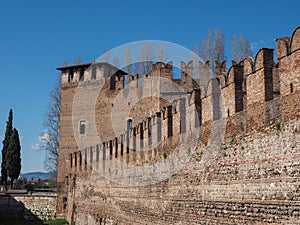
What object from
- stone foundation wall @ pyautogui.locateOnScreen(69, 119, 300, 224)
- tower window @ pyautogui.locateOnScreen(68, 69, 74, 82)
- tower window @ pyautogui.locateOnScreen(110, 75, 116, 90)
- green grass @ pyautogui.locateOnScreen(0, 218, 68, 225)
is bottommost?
green grass @ pyautogui.locateOnScreen(0, 218, 68, 225)

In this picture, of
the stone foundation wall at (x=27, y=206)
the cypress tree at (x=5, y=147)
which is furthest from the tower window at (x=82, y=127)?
the cypress tree at (x=5, y=147)

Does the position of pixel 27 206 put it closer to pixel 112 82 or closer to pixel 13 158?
pixel 13 158

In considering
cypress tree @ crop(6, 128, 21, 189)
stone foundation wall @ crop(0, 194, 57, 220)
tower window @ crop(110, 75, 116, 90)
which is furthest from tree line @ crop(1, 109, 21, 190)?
tower window @ crop(110, 75, 116, 90)

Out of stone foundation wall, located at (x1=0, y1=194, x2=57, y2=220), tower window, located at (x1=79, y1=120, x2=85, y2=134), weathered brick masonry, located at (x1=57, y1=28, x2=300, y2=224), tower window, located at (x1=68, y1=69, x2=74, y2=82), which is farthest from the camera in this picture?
tower window, located at (x1=68, y1=69, x2=74, y2=82)

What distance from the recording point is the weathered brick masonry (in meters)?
7.54

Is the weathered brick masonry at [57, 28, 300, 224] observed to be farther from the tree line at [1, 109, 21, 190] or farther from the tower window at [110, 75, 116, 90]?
the tree line at [1, 109, 21, 190]

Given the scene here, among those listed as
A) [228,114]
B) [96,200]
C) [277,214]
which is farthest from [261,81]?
[96,200]

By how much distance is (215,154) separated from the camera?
32.5ft

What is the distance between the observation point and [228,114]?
9.55m

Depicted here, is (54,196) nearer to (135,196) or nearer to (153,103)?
(153,103)

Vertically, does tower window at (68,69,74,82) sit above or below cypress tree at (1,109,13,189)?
above

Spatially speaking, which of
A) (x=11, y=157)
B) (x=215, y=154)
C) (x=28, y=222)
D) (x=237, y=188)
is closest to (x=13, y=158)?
(x=11, y=157)

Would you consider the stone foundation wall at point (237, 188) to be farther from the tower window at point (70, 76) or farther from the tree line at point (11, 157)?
the tree line at point (11, 157)

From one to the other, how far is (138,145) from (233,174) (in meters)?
6.07
